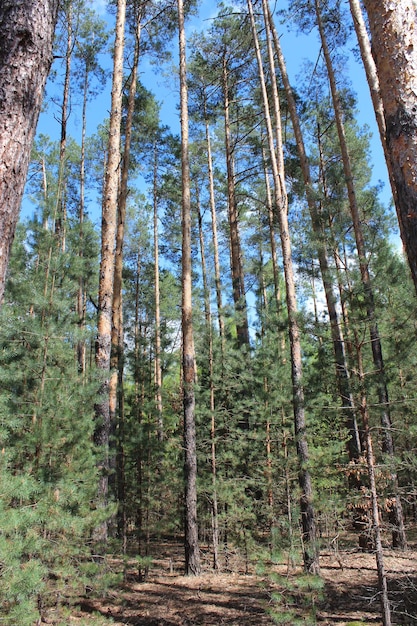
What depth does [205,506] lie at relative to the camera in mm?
8898

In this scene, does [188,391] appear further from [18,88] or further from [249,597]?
[18,88]

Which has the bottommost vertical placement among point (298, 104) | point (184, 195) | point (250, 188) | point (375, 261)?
point (375, 261)

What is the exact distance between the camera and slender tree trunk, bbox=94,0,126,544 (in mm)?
5715

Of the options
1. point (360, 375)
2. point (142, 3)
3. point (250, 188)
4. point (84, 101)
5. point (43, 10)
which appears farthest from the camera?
point (250, 188)

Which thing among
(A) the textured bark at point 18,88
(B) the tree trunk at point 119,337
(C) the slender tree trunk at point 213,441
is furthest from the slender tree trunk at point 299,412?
(A) the textured bark at point 18,88

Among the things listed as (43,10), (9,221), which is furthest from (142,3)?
(9,221)

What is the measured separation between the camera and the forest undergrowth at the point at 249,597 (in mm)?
4648

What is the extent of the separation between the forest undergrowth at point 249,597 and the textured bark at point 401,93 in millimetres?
3467

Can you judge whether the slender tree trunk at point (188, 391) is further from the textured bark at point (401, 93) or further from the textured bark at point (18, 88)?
the textured bark at point (18, 88)

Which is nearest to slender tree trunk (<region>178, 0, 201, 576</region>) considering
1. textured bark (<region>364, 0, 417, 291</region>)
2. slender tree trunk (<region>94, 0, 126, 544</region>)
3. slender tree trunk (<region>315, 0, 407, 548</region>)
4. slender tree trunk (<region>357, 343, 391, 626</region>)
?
slender tree trunk (<region>94, 0, 126, 544</region>)

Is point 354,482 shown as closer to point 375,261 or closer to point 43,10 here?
point 375,261

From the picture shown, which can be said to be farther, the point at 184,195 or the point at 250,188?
the point at 250,188

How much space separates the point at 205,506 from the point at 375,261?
19.3 feet

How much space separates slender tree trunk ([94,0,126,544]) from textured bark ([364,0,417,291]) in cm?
420
